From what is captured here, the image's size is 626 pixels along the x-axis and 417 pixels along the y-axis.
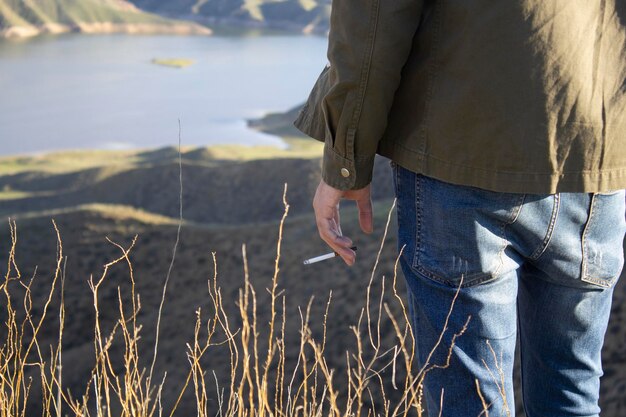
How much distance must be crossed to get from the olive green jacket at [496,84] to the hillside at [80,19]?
199 ft

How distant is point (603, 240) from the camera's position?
6.04 feet

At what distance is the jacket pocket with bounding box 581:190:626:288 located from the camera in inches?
70.8

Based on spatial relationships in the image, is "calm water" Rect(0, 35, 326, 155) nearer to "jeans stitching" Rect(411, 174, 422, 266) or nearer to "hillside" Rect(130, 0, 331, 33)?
"hillside" Rect(130, 0, 331, 33)

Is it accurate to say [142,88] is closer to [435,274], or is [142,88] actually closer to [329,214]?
[329,214]

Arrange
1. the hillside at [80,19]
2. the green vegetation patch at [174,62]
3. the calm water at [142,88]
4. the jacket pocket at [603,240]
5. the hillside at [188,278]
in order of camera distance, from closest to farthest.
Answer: the jacket pocket at [603,240], the hillside at [188,278], the calm water at [142,88], the green vegetation patch at [174,62], the hillside at [80,19]

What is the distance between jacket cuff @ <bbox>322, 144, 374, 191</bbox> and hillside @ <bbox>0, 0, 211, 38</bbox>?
6062 cm

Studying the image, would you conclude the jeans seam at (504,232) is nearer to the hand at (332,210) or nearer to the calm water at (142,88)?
the hand at (332,210)

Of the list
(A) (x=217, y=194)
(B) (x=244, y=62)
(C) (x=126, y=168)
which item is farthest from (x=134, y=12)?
(A) (x=217, y=194)

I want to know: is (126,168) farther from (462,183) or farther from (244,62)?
(244,62)

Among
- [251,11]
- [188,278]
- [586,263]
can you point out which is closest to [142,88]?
[251,11]

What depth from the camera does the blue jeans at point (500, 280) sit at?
1746mm

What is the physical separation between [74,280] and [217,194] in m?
7.76

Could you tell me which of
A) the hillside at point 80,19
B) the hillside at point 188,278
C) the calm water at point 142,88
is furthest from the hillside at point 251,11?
the hillside at point 188,278

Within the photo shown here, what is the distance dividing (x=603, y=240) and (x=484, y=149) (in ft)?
1.14
